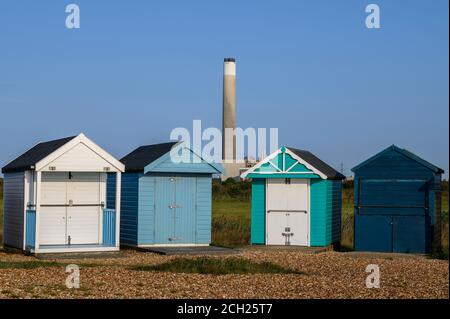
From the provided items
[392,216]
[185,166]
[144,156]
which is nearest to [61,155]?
[144,156]

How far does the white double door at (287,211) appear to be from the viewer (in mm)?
24453

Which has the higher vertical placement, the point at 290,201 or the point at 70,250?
the point at 290,201

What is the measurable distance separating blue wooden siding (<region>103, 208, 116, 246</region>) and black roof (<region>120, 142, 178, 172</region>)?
1.49 metres

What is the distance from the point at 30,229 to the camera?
70.9 feet

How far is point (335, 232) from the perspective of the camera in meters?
25.8

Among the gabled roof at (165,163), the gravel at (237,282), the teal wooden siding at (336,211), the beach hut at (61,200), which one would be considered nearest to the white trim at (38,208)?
the beach hut at (61,200)

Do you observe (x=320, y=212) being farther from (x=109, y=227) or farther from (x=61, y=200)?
(x=61, y=200)

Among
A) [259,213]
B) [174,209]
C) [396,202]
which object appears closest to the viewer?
[396,202]

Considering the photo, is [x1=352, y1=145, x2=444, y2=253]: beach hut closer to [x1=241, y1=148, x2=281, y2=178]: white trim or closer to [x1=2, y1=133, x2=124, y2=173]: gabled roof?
[x1=241, y1=148, x2=281, y2=178]: white trim

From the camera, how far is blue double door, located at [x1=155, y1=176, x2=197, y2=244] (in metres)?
23.4

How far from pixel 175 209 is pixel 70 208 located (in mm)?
2990

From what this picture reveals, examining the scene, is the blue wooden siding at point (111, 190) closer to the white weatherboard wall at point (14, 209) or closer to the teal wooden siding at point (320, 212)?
the white weatherboard wall at point (14, 209)
